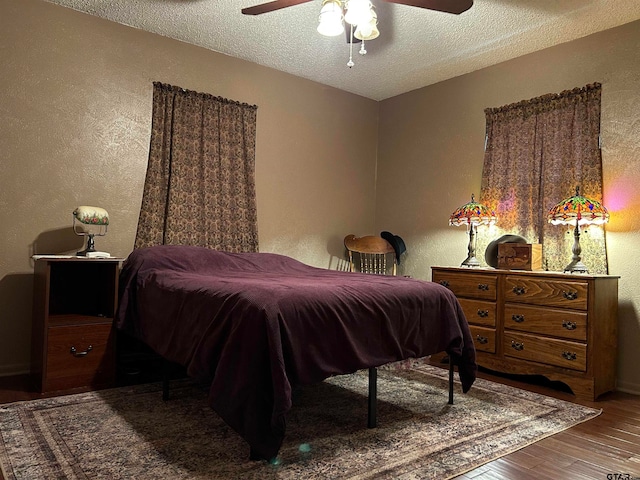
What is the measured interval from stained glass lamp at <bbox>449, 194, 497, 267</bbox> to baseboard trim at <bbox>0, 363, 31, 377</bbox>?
340 centimetres

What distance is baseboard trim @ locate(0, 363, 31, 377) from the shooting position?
Answer: 314 cm

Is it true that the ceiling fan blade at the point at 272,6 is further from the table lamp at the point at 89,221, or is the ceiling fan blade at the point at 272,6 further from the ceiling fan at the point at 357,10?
the table lamp at the point at 89,221

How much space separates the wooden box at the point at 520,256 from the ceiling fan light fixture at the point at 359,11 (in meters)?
2.10

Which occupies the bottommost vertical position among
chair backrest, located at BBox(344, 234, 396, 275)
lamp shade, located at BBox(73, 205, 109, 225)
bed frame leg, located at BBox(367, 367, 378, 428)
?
bed frame leg, located at BBox(367, 367, 378, 428)

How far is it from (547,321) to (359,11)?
2.33m

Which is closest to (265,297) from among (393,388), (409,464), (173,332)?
(173,332)

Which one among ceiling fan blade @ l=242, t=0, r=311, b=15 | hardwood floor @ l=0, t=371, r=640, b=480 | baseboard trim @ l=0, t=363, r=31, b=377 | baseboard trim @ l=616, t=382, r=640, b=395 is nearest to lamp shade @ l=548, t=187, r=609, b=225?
baseboard trim @ l=616, t=382, r=640, b=395

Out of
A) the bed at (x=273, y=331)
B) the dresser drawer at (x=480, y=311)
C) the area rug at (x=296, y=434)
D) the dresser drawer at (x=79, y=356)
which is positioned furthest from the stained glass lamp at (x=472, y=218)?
the dresser drawer at (x=79, y=356)

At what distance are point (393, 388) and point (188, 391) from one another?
1296 millimetres

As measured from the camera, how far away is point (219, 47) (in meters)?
4.02

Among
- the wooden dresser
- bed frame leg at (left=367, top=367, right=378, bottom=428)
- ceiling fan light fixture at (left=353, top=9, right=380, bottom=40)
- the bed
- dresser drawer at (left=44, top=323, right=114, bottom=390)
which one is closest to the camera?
the bed

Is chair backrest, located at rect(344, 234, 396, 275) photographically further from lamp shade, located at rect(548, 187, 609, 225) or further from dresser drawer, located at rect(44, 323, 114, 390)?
dresser drawer, located at rect(44, 323, 114, 390)

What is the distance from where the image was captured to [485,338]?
358 cm

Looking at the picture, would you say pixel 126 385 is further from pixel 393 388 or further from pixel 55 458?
pixel 393 388
